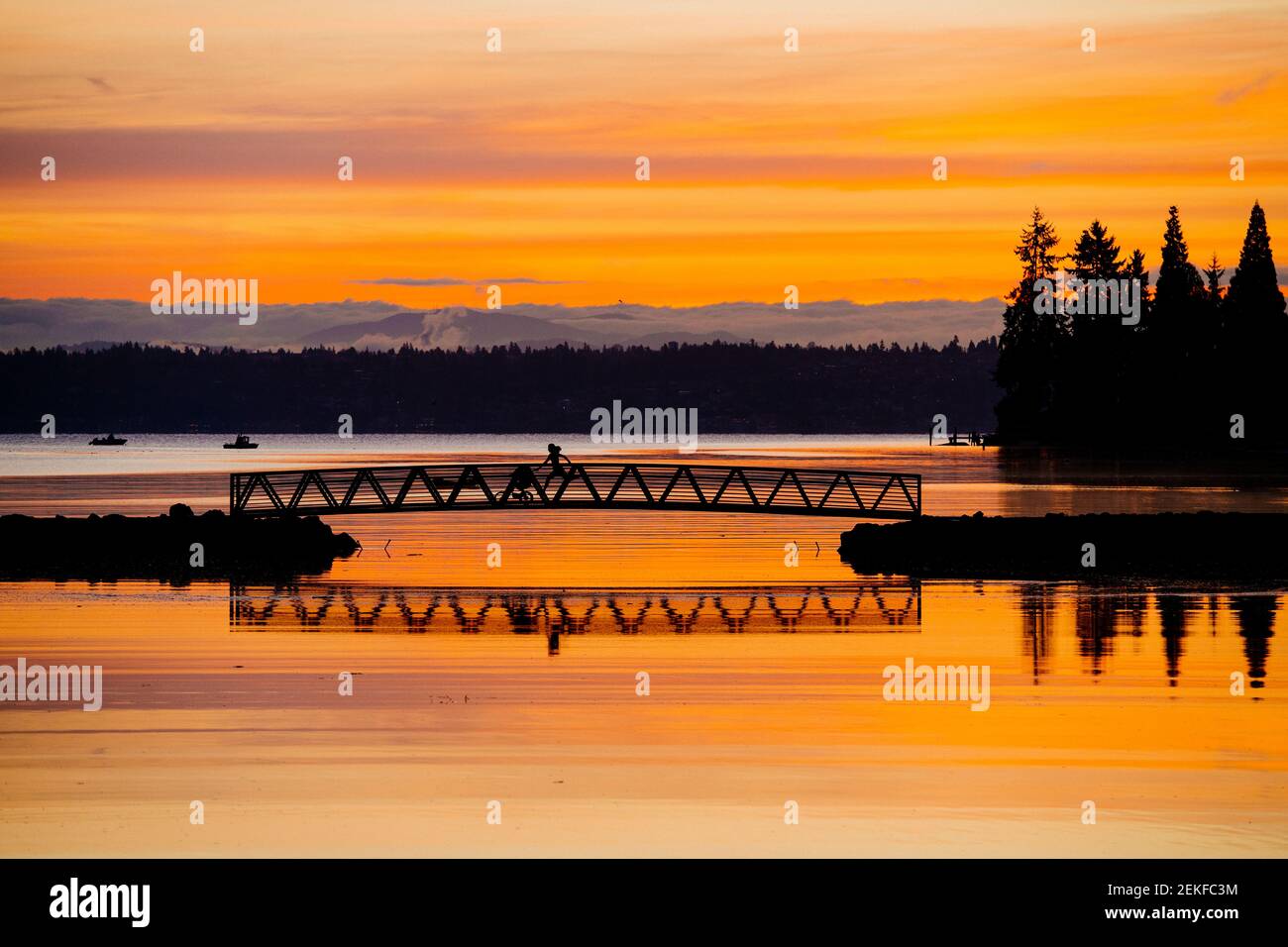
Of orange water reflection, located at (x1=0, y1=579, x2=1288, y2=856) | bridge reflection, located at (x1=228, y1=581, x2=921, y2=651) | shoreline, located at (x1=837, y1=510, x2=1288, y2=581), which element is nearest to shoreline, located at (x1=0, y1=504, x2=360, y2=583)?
bridge reflection, located at (x1=228, y1=581, x2=921, y2=651)

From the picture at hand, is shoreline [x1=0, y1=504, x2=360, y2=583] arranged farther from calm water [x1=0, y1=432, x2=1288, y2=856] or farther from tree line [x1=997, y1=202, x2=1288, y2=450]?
tree line [x1=997, y1=202, x2=1288, y2=450]

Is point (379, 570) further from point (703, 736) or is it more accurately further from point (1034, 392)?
point (1034, 392)

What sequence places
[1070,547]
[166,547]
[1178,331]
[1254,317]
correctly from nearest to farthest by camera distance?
[166,547]
[1070,547]
[1254,317]
[1178,331]

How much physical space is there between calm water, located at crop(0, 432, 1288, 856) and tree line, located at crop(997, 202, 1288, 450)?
9739 centimetres

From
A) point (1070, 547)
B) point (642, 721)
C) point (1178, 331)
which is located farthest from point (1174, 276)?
point (642, 721)

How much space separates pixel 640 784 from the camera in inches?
790

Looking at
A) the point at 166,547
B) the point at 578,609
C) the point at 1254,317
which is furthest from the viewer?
the point at 1254,317

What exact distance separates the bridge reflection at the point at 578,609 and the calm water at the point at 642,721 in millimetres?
167

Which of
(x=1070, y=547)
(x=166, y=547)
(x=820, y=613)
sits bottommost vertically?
(x=820, y=613)

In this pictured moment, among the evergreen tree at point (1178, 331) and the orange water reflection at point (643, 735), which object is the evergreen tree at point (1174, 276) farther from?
the orange water reflection at point (643, 735)

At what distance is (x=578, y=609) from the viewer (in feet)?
132

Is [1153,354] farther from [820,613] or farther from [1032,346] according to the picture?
[820,613]

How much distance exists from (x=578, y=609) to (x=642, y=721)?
626 inches
